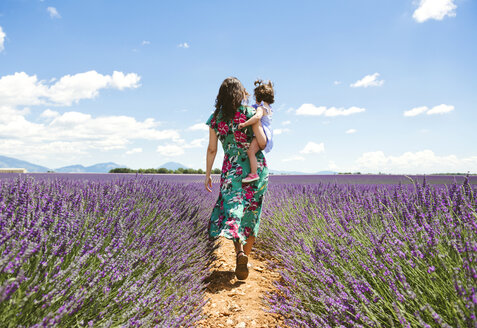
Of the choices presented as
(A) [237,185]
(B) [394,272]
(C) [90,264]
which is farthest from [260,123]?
(C) [90,264]

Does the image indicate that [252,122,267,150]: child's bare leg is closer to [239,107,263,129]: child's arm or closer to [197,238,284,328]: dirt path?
[239,107,263,129]: child's arm

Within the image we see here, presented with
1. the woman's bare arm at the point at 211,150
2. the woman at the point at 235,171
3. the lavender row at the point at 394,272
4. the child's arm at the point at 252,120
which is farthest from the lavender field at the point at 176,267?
the child's arm at the point at 252,120

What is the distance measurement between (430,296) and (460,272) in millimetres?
156

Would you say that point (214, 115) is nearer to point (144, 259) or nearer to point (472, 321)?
point (144, 259)

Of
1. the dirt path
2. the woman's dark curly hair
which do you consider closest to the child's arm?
the woman's dark curly hair

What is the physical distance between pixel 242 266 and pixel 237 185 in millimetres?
656

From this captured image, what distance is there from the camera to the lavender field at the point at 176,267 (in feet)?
3.12

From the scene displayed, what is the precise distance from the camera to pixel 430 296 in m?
1.16

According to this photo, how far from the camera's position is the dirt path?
1.86 m

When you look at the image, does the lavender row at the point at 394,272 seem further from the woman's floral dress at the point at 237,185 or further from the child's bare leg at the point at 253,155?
the child's bare leg at the point at 253,155

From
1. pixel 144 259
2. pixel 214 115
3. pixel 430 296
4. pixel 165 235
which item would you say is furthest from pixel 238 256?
pixel 430 296

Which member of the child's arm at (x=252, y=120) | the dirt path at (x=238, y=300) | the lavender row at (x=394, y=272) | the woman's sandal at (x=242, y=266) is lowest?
the dirt path at (x=238, y=300)

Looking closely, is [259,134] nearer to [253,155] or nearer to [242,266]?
[253,155]

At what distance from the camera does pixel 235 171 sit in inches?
97.3
